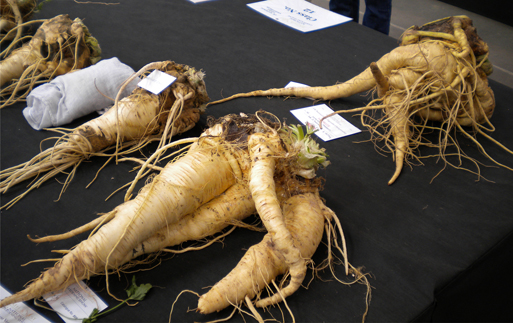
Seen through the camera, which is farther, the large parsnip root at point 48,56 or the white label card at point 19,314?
the large parsnip root at point 48,56

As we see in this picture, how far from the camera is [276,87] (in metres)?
2.37

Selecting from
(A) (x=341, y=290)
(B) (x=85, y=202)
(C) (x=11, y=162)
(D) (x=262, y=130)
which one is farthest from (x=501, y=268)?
(C) (x=11, y=162)

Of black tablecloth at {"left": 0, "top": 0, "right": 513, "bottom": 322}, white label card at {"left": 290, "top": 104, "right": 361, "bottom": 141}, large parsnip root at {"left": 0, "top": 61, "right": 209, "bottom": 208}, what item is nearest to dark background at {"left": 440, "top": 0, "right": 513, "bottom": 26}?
black tablecloth at {"left": 0, "top": 0, "right": 513, "bottom": 322}

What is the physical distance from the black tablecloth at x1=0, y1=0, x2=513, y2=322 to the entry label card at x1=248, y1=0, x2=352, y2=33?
0.47 m

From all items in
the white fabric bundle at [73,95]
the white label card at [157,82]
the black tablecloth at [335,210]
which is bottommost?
the black tablecloth at [335,210]

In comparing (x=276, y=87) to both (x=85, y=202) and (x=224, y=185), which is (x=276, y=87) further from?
(x=85, y=202)

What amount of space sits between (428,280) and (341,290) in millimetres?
316

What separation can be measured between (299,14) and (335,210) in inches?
87.8

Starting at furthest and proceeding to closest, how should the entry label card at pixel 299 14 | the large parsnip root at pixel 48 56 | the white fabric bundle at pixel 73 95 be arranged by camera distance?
1. the entry label card at pixel 299 14
2. the large parsnip root at pixel 48 56
3. the white fabric bundle at pixel 73 95

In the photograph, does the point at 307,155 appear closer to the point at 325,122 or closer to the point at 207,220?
the point at 207,220

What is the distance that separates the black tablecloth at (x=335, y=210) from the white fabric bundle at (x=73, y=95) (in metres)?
0.10

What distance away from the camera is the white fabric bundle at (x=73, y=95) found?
1979 millimetres

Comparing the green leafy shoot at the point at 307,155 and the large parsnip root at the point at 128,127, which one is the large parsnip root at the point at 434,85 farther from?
the large parsnip root at the point at 128,127

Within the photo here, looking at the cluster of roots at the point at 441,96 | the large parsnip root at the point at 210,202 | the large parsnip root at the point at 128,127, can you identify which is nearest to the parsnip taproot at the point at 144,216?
the large parsnip root at the point at 210,202
